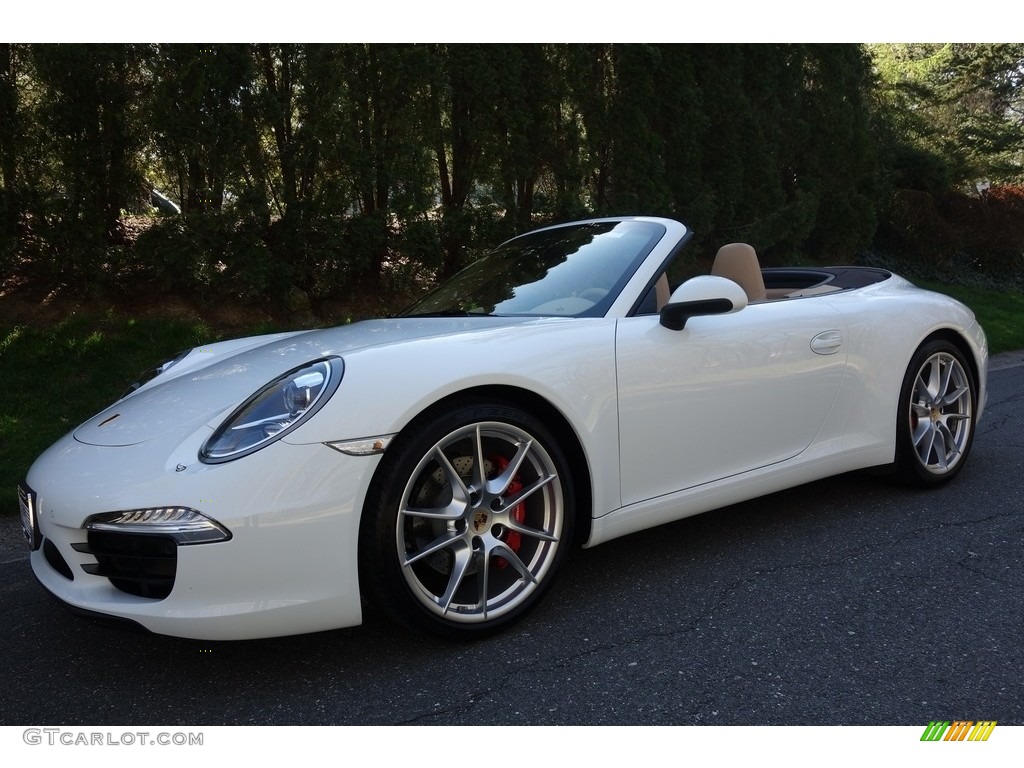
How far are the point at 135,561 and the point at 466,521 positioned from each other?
0.91 m

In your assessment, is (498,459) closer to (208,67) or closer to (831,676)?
(831,676)

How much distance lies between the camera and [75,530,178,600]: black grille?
2232 millimetres

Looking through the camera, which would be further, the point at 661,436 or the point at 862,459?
the point at 862,459

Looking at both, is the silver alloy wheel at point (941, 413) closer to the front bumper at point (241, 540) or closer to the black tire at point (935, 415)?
the black tire at point (935, 415)

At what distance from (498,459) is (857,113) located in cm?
1287

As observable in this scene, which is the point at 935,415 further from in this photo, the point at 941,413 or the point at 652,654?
the point at 652,654

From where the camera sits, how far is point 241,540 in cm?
221

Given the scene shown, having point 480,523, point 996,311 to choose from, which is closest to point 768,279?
point 480,523

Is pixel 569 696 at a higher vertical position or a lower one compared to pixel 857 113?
lower

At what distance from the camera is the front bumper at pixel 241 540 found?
2221 millimetres

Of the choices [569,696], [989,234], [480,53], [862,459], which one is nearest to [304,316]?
[480,53]

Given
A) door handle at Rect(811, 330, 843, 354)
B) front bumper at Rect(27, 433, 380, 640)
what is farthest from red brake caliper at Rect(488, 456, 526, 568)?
door handle at Rect(811, 330, 843, 354)

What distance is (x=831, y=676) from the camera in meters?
2.33

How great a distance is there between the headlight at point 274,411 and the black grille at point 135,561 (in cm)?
25
